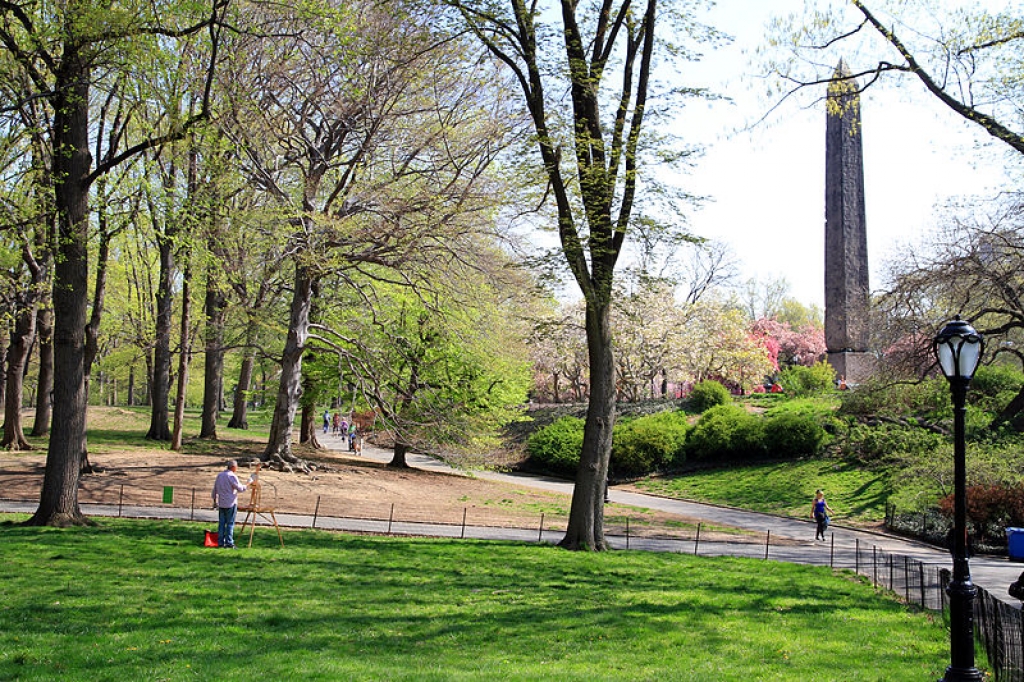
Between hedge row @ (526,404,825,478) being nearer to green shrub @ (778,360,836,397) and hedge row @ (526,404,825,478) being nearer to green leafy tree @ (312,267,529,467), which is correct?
green shrub @ (778,360,836,397)

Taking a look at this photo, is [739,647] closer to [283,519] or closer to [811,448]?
[283,519]

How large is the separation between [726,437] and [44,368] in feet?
94.0

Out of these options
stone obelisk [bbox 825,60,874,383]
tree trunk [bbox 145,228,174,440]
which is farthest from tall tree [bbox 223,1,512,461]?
stone obelisk [bbox 825,60,874,383]

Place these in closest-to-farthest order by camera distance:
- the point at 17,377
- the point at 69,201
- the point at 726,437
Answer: the point at 69,201 → the point at 17,377 → the point at 726,437

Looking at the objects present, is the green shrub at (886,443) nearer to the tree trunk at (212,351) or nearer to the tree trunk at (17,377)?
the tree trunk at (212,351)

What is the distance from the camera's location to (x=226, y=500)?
15.3 m

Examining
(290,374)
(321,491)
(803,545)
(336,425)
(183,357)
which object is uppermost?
(183,357)

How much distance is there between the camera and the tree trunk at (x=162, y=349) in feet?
103

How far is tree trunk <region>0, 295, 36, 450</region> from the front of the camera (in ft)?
88.4

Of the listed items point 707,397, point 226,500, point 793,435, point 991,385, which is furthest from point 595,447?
point 707,397

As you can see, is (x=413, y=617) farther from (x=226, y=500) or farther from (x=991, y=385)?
(x=991, y=385)

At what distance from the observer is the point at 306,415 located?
38250 millimetres

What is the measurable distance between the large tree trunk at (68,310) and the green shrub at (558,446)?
1175 inches

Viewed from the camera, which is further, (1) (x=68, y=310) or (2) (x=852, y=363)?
(2) (x=852, y=363)
